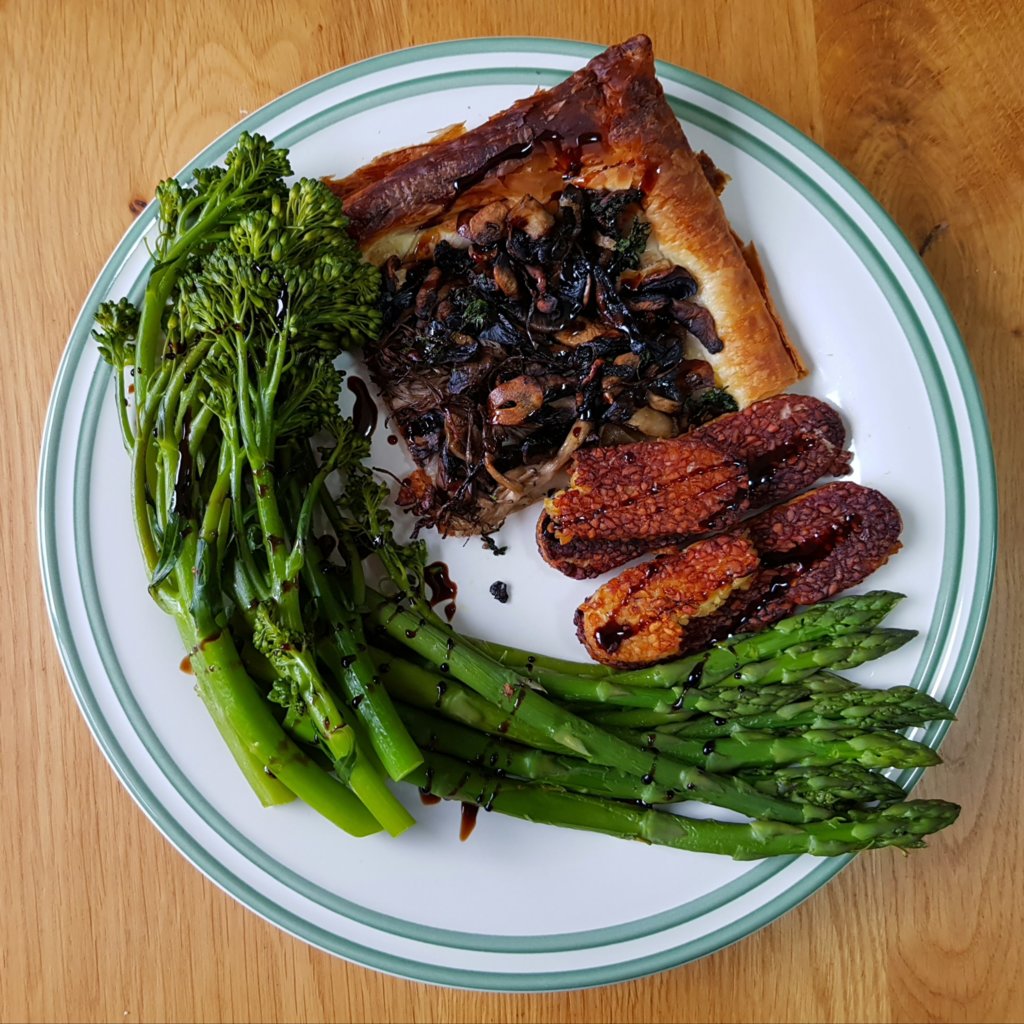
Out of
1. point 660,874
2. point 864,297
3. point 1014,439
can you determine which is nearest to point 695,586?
point 660,874

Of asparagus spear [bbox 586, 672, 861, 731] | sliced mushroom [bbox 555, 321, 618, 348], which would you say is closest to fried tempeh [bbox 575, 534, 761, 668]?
asparagus spear [bbox 586, 672, 861, 731]

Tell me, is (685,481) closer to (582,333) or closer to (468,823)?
(582,333)

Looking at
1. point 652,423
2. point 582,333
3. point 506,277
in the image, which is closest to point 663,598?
point 652,423

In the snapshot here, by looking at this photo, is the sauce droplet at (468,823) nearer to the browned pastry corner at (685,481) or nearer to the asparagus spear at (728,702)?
the asparagus spear at (728,702)

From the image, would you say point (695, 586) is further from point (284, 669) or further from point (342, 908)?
point (342, 908)

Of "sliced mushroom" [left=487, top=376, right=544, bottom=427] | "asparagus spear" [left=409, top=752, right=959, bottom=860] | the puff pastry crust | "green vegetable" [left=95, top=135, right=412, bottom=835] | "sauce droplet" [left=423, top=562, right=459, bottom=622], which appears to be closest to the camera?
"green vegetable" [left=95, top=135, right=412, bottom=835]

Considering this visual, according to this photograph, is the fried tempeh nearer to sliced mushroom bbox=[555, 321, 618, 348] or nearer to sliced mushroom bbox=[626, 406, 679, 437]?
sliced mushroom bbox=[626, 406, 679, 437]
